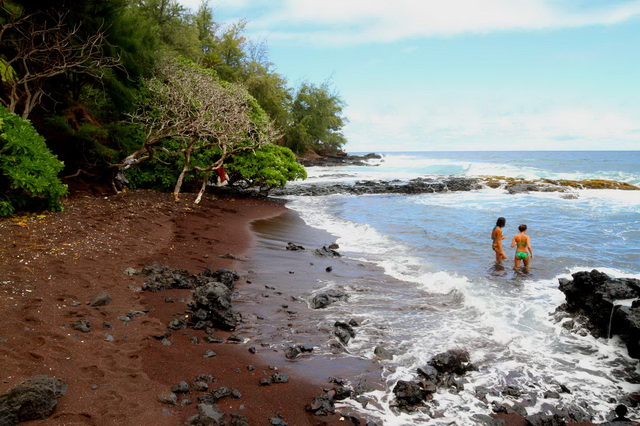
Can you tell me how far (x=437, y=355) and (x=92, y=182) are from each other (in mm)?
14300

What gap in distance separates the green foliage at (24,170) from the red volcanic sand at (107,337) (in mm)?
603

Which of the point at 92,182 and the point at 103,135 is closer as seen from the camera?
the point at 103,135

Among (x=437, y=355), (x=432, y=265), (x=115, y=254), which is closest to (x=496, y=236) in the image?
(x=432, y=265)

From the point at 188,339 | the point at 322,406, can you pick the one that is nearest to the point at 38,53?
the point at 188,339

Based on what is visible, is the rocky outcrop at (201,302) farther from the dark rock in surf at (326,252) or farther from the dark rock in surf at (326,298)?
the dark rock in surf at (326,252)

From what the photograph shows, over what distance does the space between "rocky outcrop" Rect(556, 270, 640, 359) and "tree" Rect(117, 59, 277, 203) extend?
1162cm

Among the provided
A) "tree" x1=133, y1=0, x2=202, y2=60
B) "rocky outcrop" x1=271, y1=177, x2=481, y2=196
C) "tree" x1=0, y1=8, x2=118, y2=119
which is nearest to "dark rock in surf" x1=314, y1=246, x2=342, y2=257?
"tree" x1=0, y1=8, x2=118, y2=119

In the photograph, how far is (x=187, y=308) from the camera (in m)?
6.46

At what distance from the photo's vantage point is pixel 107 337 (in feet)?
16.9

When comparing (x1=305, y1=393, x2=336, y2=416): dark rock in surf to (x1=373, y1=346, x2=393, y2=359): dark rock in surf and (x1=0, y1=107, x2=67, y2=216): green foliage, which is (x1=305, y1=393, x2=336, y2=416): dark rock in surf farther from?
(x1=0, y1=107, x2=67, y2=216): green foliage

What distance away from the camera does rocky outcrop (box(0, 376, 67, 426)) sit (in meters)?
3.52

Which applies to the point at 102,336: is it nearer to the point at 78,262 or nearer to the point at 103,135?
the point at 78,262

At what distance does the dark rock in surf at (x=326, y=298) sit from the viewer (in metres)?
7.25

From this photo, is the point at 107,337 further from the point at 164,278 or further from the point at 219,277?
the point at 219,277
